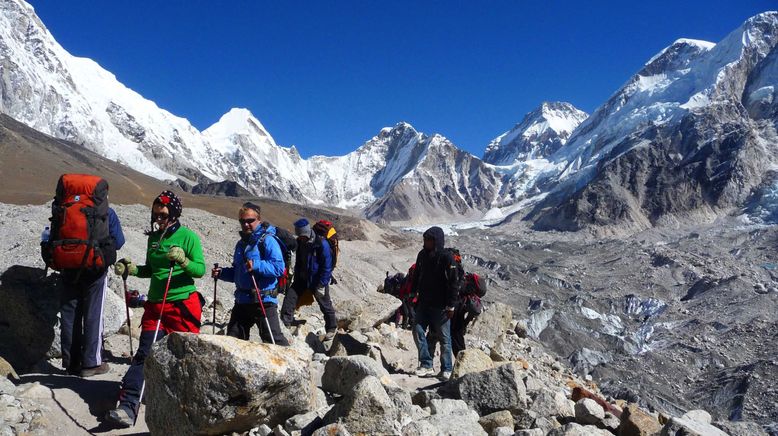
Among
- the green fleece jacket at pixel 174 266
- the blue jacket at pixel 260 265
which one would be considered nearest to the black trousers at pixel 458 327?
the blue jacket at pixel 260 265

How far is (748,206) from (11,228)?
18720 cm

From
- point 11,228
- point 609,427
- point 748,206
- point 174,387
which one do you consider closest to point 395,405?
point 174,387

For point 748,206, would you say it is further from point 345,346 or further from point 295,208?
point 345,346

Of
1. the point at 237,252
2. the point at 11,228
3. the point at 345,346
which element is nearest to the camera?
the point at 237,252

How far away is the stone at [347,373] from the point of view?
561 cm

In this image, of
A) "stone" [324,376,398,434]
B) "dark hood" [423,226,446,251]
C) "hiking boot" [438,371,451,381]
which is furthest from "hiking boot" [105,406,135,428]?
"dark hood" [423,226,446,251]

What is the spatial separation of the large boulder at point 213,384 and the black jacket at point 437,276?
3571 millimetres

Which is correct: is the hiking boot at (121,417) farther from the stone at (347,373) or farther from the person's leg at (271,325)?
the stone at (347,373)

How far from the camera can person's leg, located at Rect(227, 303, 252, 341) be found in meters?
6.39

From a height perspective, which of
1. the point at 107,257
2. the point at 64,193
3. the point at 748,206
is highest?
the point at 748,206

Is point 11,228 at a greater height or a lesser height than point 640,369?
greater

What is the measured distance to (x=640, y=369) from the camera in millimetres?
59688

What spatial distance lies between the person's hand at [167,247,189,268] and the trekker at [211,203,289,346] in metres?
0.76

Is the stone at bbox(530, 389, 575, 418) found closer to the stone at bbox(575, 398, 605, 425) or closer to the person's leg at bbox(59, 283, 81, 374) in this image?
the stone at bbox(575, 398, 605, 425)
